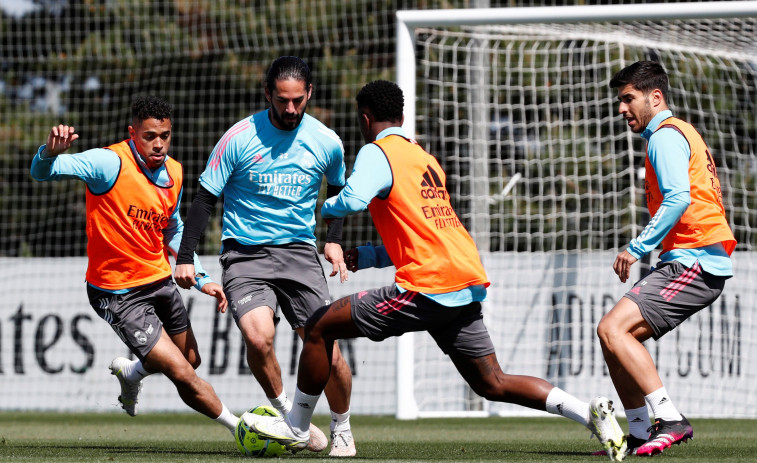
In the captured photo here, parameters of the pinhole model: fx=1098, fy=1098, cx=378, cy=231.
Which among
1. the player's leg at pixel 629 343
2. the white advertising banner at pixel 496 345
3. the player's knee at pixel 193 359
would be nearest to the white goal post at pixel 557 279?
the white advertising banner at pixel 496 345

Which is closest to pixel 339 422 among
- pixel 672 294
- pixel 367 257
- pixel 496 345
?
pixel 367 257

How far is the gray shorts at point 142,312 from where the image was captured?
22.7 feet

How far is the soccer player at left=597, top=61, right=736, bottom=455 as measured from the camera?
6.09 m

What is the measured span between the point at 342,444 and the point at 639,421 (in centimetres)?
176

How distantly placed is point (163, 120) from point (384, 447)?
2.59 metres

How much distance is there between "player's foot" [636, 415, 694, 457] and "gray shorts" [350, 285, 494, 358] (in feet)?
3.75

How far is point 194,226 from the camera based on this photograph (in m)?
6.32

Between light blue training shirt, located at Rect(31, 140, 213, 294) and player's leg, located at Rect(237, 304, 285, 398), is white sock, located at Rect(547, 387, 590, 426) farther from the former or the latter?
light blue training shirt, located at Rect(31, 140, 213, 294)

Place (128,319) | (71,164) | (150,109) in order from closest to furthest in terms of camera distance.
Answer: (71,164)
(128,319)
(150,109)

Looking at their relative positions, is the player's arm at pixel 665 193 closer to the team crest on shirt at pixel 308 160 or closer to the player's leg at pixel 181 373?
the team crest on shirt at pixel 308 160

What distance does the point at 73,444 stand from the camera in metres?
7.66

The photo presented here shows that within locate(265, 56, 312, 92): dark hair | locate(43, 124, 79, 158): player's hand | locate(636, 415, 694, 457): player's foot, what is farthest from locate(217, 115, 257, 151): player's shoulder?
locate(636, 415, 694, 457): player's foot

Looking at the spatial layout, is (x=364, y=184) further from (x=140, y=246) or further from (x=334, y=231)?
(x=140, y=246)

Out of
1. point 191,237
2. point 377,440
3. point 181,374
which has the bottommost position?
point 377,440
